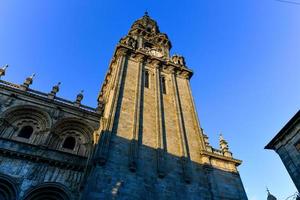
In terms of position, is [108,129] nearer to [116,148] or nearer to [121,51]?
[116,148]

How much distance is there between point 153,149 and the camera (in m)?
15.5

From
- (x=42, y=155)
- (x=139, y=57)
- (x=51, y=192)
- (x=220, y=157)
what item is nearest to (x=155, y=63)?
(x=139, y=57)

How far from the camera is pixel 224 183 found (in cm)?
1551

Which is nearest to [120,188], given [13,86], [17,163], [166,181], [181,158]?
[166,181]

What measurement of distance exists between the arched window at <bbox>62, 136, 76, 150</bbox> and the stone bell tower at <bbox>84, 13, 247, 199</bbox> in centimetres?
280

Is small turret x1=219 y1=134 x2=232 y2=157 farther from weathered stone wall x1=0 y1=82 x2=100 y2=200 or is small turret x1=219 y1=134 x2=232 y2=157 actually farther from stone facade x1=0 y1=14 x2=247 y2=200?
weathered stone wall x1=0 y1=82 x2=100 y2=200

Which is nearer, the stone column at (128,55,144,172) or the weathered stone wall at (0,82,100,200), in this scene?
the stone column at (128,55,144,172)

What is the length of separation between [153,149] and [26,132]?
8788 mm

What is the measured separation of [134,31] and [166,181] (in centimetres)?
2498

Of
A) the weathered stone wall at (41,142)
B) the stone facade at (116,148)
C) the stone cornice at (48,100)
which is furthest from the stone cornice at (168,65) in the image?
the weathered stone wall at (41,142)

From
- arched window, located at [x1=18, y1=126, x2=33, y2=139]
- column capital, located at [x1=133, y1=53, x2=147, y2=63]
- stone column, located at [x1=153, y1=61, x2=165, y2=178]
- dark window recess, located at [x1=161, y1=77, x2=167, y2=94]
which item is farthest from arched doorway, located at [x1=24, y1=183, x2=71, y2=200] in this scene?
column capital, located at [x1=133, y1=53, x2=147, y2=63]

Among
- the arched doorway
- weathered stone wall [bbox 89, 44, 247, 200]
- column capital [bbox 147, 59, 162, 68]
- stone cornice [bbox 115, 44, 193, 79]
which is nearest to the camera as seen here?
weathered stone wall [bbox 89, 44, 247, 200]

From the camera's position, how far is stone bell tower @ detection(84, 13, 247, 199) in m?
12.8

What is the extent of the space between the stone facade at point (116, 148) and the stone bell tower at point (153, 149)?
0.05 m
